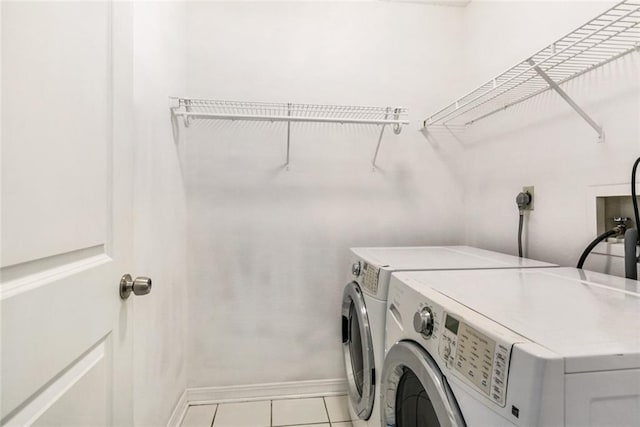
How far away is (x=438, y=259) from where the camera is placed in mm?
1350

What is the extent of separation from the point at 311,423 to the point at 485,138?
190cm

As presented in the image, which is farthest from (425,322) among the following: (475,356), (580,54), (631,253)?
(580,54)

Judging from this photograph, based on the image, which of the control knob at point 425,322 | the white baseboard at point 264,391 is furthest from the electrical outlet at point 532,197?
the white baseboard at point 264,391

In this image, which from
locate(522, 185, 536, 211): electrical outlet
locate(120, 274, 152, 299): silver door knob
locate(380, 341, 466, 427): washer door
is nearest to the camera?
locate(380, 341, 466, 427): washer door

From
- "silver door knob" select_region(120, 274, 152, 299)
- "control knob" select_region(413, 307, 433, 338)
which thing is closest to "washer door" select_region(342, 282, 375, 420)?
"control knob" select_region(413, 307, 433, 338)

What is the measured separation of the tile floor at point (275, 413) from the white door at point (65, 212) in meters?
0.95

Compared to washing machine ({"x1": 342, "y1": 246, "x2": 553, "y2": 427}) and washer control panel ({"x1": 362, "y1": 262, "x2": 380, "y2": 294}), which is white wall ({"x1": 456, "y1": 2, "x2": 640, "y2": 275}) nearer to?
washing machine ({"x1": 342, "y1": 246, "x2": 553, "y2": 427})

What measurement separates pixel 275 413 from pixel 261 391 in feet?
0.54

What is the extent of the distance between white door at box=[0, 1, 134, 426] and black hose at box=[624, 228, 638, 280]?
1.56m

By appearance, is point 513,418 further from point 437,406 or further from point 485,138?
point 485,138

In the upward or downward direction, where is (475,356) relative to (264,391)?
upward

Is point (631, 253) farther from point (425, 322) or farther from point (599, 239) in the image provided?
point (425, 322)

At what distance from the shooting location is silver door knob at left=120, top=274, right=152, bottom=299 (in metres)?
0.83

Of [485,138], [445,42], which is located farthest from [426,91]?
[485,138]
